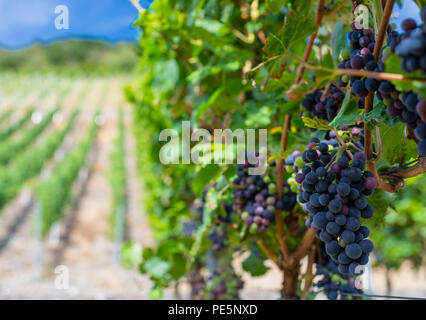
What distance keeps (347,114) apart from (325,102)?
0.57 feet

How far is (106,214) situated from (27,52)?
187 feet

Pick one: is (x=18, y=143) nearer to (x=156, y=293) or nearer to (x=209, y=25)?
(x=156, y=293)

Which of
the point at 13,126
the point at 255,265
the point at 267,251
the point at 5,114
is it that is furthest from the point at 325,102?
the point at 5,114

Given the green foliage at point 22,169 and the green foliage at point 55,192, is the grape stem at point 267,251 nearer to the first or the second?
the green foliage at point 55,192

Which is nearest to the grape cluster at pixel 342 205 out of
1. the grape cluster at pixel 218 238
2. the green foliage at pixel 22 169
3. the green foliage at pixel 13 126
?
the grape cluster at pixel 218 238

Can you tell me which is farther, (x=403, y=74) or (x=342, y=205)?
(x=342, y=205)

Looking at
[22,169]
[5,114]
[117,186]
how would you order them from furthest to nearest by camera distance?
1. [5,114]
2. [22,169]
3. [117,186]

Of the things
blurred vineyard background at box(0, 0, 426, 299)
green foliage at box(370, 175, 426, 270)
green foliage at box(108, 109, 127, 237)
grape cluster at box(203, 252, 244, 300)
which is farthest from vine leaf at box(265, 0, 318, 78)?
green foliage at box(108, 109, 127, 237)

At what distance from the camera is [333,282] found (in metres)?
1.10

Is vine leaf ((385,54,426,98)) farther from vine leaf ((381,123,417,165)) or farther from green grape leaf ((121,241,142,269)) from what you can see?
green grape leaf ((121,241,142,269))

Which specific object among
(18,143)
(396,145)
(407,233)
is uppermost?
(18,143)

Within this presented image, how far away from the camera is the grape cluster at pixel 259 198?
1.05 metres
